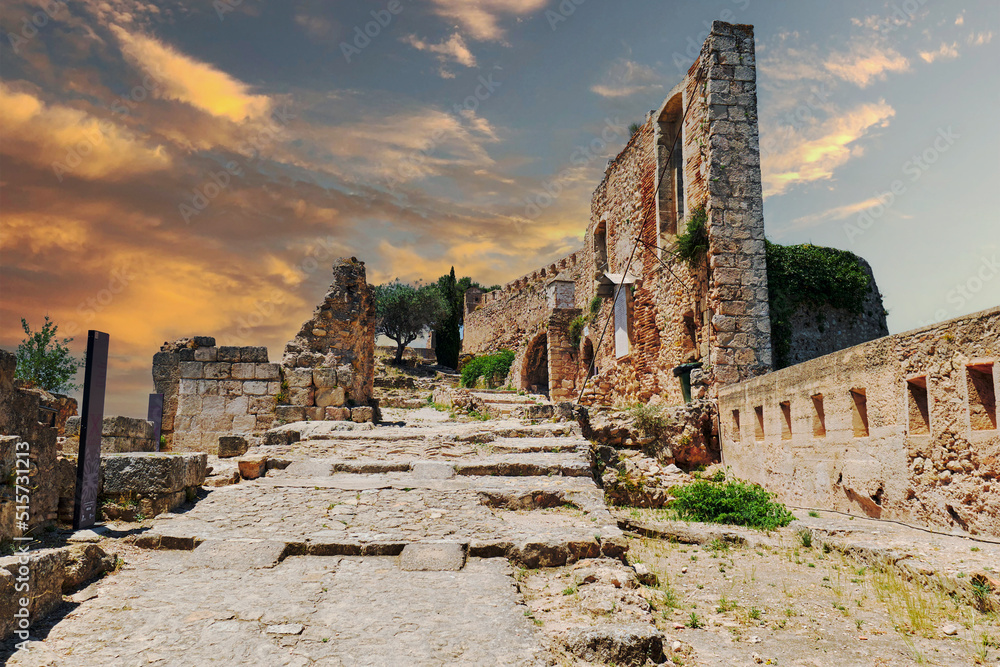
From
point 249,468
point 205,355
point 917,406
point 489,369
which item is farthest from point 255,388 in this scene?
point 489,369

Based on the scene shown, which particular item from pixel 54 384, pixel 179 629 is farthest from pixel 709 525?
pixel 54 384

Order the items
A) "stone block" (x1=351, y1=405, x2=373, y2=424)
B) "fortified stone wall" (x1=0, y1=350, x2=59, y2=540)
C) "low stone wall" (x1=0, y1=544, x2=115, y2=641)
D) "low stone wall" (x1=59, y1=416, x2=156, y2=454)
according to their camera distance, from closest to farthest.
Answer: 1. "low stone wall" (x1=0, y1=544, x2=115, y2=641)
2. "fortified stone wall" (x1=0, y1=350, x2=59, y2=540)
3. "low stone wall" (x1=59, y1=416, x2=156, y2=454)
4. "stone block" (x1=351, y1=405, x2=373, y2=424)

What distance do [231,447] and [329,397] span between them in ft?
7.91

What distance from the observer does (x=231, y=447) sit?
8430 millimetres

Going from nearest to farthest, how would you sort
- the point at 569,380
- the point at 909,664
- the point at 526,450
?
the point at 909,664
the point at 526,450
the point at 569,380

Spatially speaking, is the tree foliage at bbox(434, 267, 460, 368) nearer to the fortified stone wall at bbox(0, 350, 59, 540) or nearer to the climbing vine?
the climbing vine

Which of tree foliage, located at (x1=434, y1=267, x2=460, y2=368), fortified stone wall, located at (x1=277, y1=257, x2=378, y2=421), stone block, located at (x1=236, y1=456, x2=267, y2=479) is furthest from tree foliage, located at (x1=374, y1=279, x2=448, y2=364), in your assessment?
stone block, located at (x1=236, y1=456, x2=267, y2=479)

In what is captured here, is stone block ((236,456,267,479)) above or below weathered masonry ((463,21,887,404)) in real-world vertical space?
below

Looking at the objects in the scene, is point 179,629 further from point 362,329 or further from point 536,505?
point 362,329

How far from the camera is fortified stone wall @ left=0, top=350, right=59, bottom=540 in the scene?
3.91 m

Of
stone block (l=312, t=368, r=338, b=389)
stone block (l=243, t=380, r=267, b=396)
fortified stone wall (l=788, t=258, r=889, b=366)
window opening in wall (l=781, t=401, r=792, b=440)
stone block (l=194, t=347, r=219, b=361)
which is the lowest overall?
window opening in wall (l=781, t=401, r=792, b=440)

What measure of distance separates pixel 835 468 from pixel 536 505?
352 centimetres

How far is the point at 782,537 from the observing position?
6.43m

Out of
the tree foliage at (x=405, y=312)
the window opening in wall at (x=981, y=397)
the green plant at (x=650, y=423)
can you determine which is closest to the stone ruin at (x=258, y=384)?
the green plant at (x=650, y=423)
